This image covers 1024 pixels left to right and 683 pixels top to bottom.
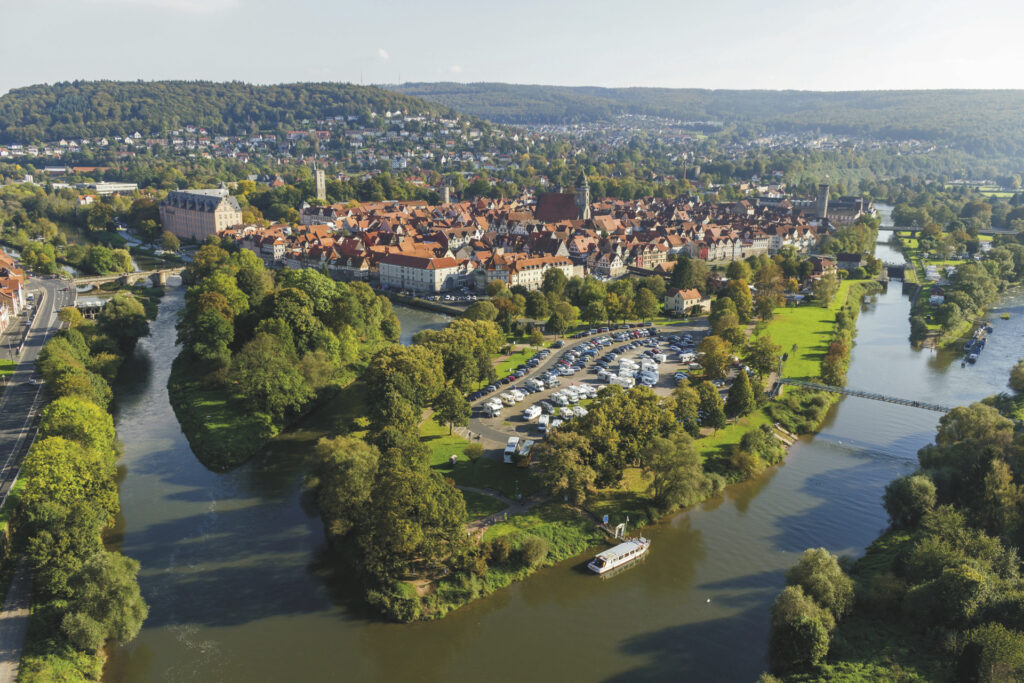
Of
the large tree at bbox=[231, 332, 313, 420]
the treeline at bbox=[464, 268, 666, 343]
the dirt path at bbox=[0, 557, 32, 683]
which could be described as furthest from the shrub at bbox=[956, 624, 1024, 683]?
the treeline at bbox=[464, 268, 666, 343]

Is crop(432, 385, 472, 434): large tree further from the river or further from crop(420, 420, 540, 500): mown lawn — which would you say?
the river

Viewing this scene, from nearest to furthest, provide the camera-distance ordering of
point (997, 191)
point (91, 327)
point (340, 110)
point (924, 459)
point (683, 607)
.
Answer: point (683, 607)
point (924, 459)
point (91, 327)
point (997, 191)
point (340, 110)

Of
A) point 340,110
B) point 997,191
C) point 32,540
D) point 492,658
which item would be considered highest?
point 340,110

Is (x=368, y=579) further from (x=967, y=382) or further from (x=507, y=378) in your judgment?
(x=967, y=382)

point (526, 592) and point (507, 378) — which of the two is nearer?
point (526, 592)

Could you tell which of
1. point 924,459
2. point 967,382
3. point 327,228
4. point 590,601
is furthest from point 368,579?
point 327,228

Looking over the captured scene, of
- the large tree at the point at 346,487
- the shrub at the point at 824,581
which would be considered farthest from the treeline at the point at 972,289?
the large tree at the point at 346,487

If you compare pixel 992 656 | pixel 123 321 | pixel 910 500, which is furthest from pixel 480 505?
pixel 123 321

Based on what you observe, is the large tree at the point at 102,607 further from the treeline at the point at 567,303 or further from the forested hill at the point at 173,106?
the forested hill at the point at 173,106
